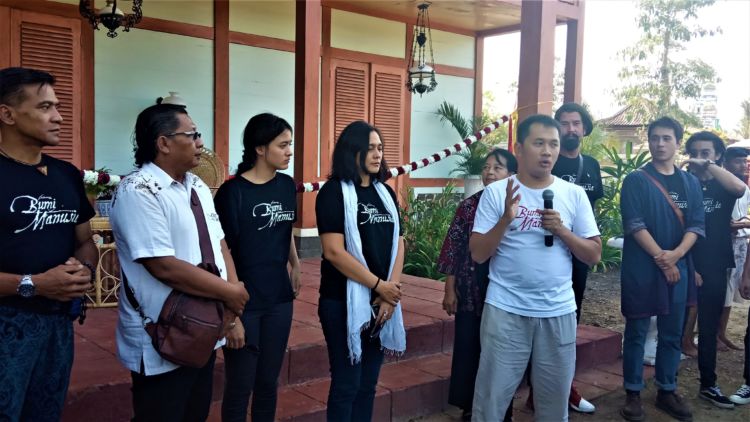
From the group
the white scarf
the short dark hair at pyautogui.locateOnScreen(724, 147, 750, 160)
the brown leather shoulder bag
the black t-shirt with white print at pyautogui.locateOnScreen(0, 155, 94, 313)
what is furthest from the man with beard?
the black t-shirt with white print at pyautogui.locateOnScreen(0, 155, 94, 313)

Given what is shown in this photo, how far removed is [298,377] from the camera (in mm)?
3559

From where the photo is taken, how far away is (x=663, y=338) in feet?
12.0

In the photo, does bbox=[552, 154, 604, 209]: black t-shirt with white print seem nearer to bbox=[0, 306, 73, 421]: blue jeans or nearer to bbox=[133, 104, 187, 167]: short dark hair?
bbox=[133, 104, 187, 167]: short dark hair

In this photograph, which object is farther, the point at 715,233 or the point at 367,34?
the point at 367,34

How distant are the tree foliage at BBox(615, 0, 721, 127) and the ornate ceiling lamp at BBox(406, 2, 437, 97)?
20207mm

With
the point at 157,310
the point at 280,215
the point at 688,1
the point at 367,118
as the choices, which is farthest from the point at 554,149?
the point at 688,1

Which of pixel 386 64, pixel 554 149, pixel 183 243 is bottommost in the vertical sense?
pixel 183 243

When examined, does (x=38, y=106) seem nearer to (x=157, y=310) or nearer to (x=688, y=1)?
(x=157, y=310)

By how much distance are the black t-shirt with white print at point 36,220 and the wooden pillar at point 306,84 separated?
418cm

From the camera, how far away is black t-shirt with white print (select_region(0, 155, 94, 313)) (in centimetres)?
192

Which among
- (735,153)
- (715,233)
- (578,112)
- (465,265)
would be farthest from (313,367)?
(735,153)

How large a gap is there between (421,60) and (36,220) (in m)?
7.89

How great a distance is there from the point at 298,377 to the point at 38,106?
6.92 ft

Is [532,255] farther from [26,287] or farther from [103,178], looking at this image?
[103,178]
